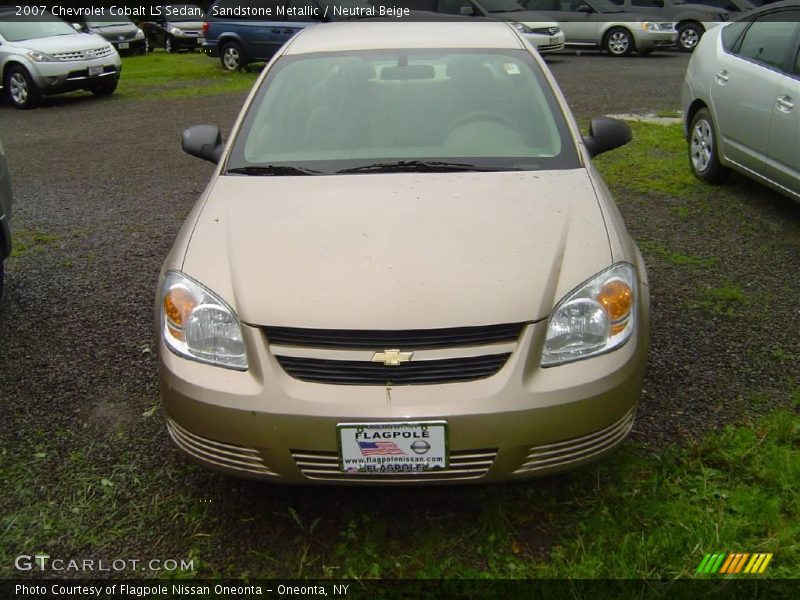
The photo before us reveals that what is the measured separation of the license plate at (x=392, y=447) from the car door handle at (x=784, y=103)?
4119 mm

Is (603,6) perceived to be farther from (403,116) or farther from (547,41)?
(403,116)

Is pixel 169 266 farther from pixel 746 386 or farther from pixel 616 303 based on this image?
pixel 746 386

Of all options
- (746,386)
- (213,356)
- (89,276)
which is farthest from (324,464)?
(89,276)

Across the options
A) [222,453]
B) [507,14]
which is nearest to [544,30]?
[507,14]

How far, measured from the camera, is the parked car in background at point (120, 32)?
23875 mm

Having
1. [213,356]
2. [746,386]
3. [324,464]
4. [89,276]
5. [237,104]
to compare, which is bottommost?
[237,104]

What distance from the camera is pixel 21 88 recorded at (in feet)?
44.5

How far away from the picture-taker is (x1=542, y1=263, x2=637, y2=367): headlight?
8.68 feet

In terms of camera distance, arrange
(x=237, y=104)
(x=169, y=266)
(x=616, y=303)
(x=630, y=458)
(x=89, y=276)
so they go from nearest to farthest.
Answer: (x=616, y=303)
(x=169, y=266)
(x=630, y=458)
(x=89, y=276)
(x=237, y=104)

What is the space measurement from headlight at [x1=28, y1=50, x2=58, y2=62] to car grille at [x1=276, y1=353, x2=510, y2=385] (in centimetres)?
1263

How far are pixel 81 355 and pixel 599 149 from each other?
2721mm

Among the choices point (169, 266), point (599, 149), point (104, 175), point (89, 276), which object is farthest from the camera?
point (104, 175)

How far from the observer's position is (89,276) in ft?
17.6

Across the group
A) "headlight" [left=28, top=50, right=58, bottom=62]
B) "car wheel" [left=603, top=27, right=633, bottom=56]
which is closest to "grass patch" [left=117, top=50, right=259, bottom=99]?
"headlight" [left=28, top=50, right=58, bottom=62]
